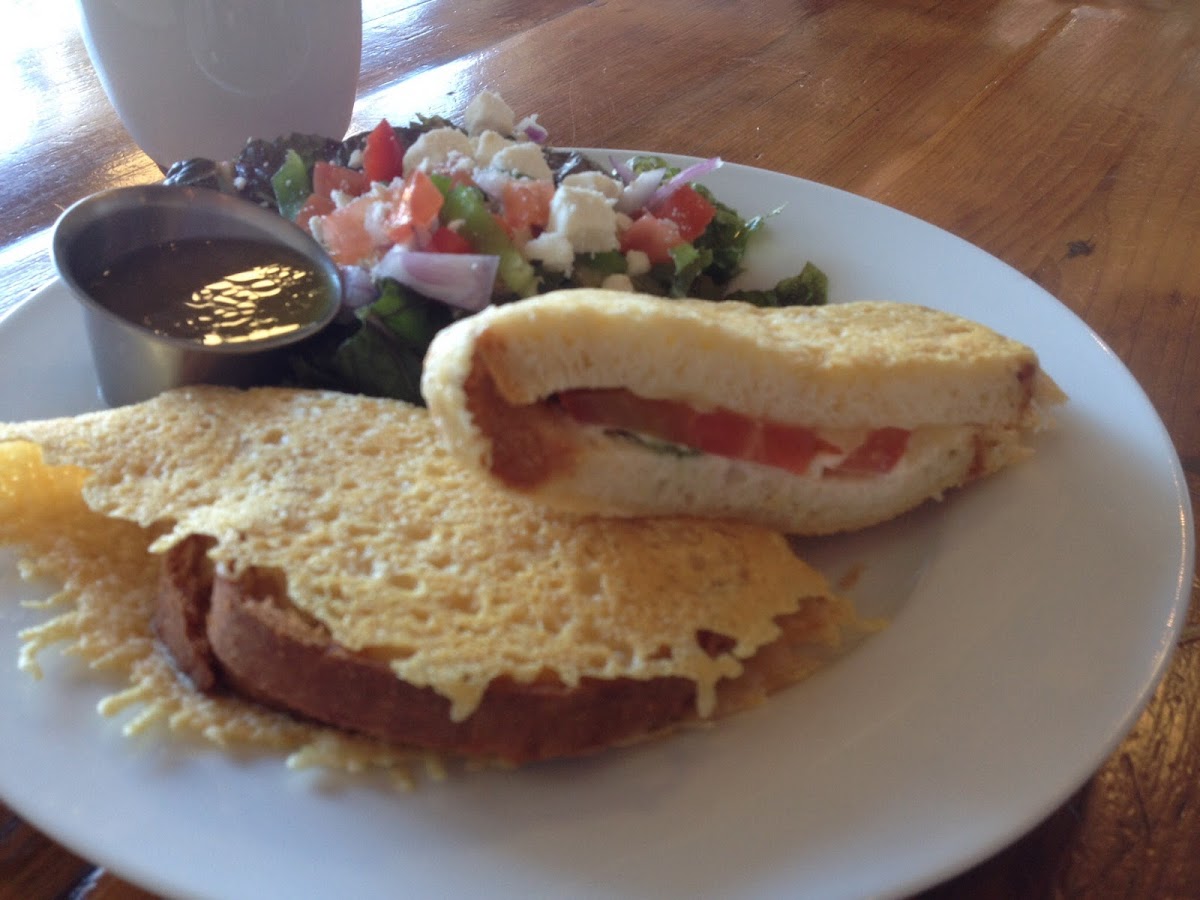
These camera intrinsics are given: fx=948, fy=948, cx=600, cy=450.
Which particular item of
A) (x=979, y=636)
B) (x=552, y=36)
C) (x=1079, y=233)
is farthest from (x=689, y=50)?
(x=979, y=636)

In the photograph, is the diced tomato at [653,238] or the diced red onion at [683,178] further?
the diced red onion at [683,178]

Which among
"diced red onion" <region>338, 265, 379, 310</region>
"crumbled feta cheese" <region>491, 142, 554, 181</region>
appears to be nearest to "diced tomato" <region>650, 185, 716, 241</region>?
"crumbled feta cheese" <region>491, 142, 554, 181</region>

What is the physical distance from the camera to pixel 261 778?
1.48 metres

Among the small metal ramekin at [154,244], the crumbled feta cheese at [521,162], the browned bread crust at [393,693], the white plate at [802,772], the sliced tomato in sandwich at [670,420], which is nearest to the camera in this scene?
the white plate at [802,772]

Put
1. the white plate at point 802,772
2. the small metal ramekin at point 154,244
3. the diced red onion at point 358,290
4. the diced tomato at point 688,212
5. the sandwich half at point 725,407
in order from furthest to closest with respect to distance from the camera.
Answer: the diced tomato at point 688,212, the diced red onion at point 358,290, the small metal ramekin at point 154,244, the sandwich half at point 725,407, the white plate at point 802,772

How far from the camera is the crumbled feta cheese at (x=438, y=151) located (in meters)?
2.73

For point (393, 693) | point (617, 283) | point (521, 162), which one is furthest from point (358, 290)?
point (393, 693)

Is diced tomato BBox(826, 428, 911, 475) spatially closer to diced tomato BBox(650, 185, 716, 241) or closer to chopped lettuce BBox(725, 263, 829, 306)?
chopped lettuce BBox(725, 263, 829, 306)

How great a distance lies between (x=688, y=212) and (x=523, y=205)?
20.7 inches

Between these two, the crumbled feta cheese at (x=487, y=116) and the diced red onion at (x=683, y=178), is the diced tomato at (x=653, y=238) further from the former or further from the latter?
the crumbled feta cheese at (x=487, y=116)

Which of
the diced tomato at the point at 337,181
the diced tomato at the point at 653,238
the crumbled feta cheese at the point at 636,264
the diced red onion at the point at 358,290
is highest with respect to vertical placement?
the diced tomato at the point at 337,181

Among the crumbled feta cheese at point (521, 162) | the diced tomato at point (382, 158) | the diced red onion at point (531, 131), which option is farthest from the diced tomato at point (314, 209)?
the diced red onion at point (531, 131)

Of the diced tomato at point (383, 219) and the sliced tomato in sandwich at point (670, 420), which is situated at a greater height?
the diced tomato at point (383, 219)

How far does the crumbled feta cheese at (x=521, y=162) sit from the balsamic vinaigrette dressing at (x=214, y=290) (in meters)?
0.63
